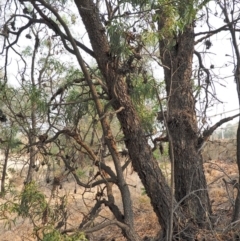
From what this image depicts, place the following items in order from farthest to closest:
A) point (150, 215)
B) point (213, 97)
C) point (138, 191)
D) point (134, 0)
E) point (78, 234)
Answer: point (138, 191) → point (150, 215) → point (213, 97) → point (78, 234) → point (134, 0)

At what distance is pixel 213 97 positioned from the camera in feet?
15.2

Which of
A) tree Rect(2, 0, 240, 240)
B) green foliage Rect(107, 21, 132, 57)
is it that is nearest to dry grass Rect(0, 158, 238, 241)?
tree Rect(2, 0, 240, 240)

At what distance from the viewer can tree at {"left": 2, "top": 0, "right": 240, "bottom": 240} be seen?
3188mm

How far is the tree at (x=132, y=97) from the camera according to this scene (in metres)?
3.19

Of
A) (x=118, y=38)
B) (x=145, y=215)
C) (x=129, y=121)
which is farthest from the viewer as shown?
(x=145, y=215)

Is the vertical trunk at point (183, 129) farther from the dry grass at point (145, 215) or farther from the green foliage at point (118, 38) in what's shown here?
the green foliage at point (118, 38)

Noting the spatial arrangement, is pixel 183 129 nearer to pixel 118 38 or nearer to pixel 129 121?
pixel 129 121

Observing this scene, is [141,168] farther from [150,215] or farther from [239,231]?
[150,215]

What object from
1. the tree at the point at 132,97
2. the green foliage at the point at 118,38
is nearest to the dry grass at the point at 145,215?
the tree at the point at 132,97

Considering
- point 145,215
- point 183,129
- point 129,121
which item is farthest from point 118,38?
point 145,215

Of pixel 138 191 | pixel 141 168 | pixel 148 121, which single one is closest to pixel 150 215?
pixel 138 191

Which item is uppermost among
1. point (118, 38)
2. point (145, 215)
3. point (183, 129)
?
point (118, 38)

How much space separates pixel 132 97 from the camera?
4.25 m

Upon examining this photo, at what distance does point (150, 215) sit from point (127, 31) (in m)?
4.96
